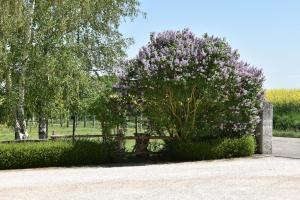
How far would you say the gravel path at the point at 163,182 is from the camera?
486 inches

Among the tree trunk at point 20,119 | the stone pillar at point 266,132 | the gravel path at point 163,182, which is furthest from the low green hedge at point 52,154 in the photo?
the stone pillar at point 266,132

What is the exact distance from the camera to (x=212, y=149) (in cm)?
1973

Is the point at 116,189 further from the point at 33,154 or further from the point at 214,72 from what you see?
the point at 214,72

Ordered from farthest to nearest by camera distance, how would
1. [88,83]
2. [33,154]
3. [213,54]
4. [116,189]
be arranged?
1. [88,83]
2. [213,54]
3. [33,154]
4. [116,189]

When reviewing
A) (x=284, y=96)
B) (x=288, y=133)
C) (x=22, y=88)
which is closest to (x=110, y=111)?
(x=22, y=88)

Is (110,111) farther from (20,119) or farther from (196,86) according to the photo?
(20,119)

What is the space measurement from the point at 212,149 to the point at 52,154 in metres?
5.30

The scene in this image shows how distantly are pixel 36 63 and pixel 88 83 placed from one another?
2.25 meters

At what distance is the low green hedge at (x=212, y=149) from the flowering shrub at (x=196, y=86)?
0.62 metres

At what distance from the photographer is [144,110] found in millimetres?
20906

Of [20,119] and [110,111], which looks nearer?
[110,111]

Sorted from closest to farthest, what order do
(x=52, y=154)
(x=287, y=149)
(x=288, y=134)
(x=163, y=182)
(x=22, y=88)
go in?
1. (x=163, y=182)
2. (x=52, y=154)
3. (x=22, y=88)
4. (x=287, y=149)
5. (x=288, y=134)

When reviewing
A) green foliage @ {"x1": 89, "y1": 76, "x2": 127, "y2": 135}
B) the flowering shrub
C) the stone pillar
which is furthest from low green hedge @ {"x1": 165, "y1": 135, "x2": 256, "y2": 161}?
green foliage @ {"x1": 89, "y1": 76, "x2": 127, "y2": 135}

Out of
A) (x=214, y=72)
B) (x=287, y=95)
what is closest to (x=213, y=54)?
(x=214, y=72)
